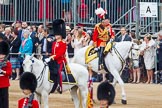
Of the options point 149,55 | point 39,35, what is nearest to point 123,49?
point 149,55

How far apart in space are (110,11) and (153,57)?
3460mm

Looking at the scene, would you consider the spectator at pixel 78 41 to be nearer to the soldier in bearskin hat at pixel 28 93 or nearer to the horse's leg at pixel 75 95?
the horse's leg at pixel 75 95

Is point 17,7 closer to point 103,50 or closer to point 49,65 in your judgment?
point 103,50

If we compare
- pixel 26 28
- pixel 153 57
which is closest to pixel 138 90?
pixel 153 57

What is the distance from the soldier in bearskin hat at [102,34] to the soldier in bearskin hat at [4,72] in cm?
651

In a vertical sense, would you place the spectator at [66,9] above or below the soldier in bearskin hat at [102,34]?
above

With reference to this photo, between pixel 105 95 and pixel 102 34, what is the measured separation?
35.7ft

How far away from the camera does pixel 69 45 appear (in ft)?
95.2

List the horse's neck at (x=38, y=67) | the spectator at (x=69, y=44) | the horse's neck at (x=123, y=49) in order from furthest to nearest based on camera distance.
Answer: the spectator at (x=69, y=44)
the horse's neck at (x=123, y=49)
the horse's neck at (x=38, y=67)

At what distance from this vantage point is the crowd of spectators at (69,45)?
91.7ft

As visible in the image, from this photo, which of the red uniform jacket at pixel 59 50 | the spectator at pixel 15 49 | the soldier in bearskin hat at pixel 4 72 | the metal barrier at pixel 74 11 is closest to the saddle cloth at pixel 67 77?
the red uniform jacket at pixel 59 50

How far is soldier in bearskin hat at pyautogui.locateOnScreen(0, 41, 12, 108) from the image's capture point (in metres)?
15.4

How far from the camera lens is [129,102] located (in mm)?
22031

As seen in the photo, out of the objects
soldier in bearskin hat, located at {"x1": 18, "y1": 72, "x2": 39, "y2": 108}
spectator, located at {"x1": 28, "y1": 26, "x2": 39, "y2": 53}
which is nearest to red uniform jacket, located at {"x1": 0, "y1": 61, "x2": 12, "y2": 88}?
soldier in bearskin hat, located at {"x1": 18, "y1": 72, "x2": 39, "y2": 108}
